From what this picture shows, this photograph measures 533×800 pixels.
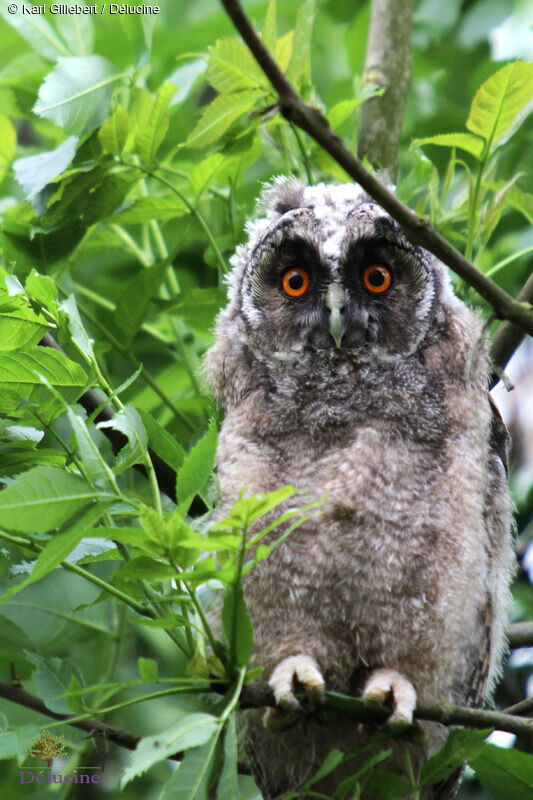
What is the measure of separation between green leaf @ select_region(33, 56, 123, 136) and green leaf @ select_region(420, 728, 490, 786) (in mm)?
1673

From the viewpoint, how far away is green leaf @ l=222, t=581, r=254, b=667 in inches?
60.7

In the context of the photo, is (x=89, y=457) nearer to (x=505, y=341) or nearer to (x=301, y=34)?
(x=301, y=34)

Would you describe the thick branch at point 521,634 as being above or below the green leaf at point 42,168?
below

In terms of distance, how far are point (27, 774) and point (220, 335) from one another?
1327mm

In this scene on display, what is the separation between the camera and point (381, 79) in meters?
3.19

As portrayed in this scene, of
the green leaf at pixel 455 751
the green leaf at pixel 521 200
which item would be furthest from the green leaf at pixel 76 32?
the green leaf at pixel 455 751

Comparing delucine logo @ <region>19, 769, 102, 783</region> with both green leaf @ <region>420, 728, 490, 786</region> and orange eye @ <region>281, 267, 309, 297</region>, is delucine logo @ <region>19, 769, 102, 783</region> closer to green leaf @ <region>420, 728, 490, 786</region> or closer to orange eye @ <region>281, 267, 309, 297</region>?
green leaf @ <region>420, 728, 490, 786</region>

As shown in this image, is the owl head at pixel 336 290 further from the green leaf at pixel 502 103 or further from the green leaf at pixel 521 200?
the green leaf at pixel 502 103

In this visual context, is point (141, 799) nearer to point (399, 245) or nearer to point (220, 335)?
point (220, 335)

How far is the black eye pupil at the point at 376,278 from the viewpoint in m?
2.52

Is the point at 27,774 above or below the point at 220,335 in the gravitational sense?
below

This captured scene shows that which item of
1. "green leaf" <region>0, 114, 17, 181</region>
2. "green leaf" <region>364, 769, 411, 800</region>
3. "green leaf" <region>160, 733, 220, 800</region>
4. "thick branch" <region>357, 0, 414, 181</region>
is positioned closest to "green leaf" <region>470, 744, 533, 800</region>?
"green leaf" <region>364, 769, 411, 800</region>

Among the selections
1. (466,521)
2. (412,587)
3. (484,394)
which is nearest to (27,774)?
(412,587)

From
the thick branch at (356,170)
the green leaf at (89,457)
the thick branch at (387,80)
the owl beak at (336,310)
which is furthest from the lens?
the thick branch at (387,80)
